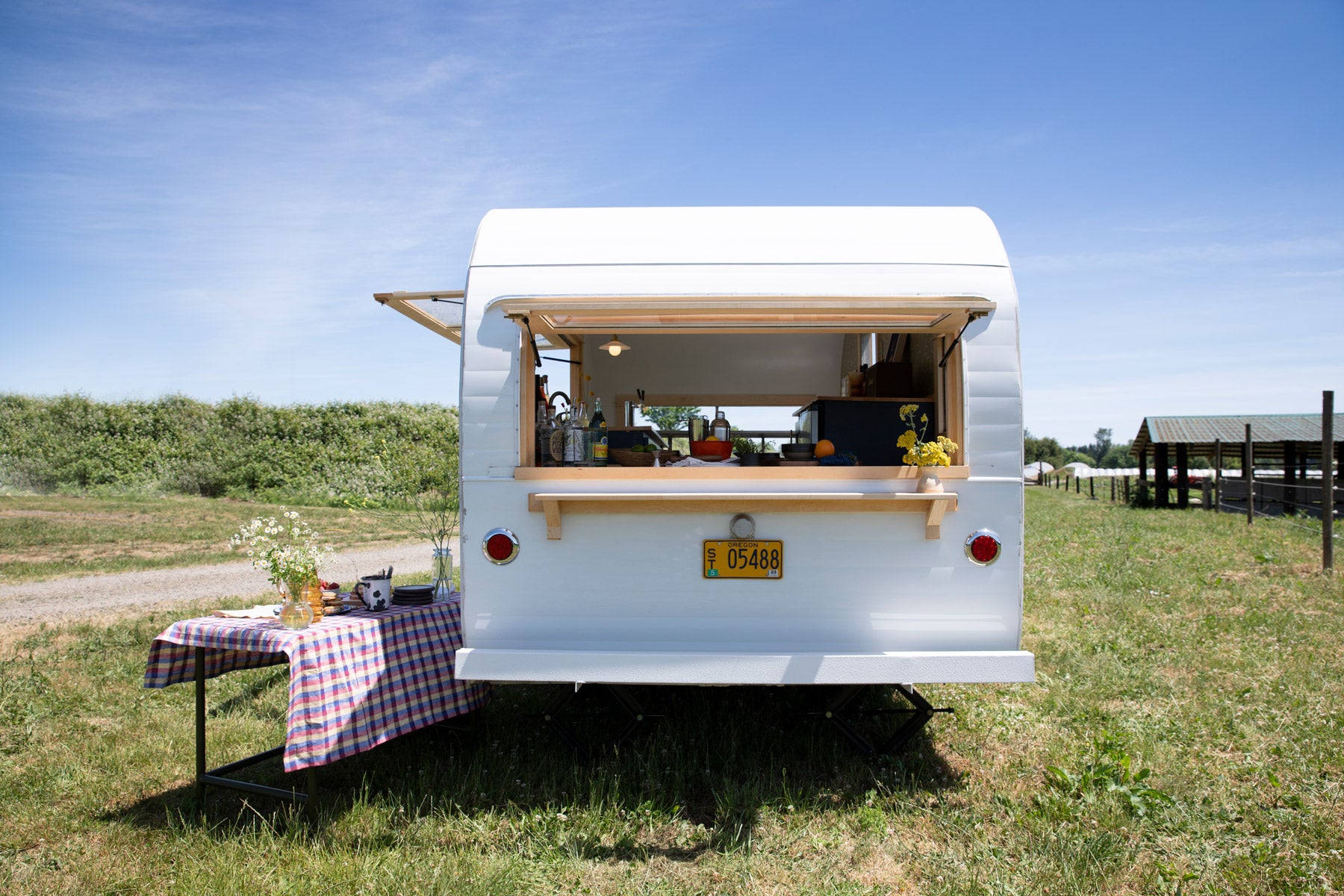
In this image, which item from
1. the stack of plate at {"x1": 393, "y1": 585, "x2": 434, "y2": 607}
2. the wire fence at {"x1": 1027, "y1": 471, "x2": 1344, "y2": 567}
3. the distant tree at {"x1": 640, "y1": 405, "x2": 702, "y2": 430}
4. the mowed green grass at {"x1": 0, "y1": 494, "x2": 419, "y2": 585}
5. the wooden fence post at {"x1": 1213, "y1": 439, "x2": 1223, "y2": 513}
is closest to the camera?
the stack of plate at {"x1": 393, "y1": 585, "x2": 434, "y2": 607}

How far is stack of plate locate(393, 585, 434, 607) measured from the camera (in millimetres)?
4426

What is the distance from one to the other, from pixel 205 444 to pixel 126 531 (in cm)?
745

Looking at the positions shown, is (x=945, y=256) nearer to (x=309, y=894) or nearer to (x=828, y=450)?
(x=828, y=450)

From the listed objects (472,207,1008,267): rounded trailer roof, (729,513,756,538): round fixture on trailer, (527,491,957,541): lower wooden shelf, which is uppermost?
(472,207,1008,267): rounded trailer roof

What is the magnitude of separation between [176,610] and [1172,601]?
992cm

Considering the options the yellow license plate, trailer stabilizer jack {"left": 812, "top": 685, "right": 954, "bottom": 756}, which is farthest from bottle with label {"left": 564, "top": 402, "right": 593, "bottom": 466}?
trailer stabilizer jack {"left": 812, "top": 685, "right": 954, "bottom": 756}

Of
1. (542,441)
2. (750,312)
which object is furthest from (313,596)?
(750,312)

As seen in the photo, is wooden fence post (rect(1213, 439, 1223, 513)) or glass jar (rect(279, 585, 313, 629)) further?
wooden fence post (rect(1213, 439, 1223, 513))

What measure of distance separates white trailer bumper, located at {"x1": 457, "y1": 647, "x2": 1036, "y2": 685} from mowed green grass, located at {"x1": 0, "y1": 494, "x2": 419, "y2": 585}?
1012 centimetres

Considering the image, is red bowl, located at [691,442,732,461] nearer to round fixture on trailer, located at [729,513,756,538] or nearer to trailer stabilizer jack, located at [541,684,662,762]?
round fixture on trailer, located at [729,513,756,538]

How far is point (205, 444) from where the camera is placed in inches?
860

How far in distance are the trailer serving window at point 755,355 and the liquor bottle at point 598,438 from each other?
0.79ft

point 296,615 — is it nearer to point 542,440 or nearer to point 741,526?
point 542,440

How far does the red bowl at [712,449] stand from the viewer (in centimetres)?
432
